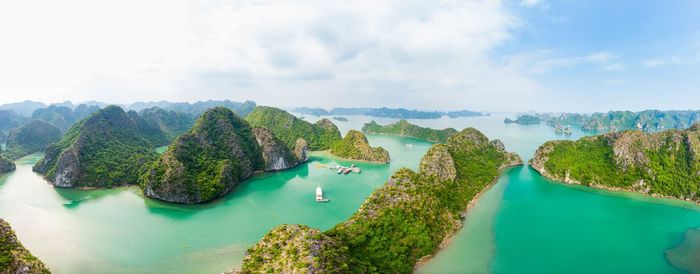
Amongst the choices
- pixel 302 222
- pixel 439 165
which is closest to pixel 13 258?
pixel 302 222

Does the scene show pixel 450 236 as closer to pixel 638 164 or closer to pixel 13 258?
pixel 13 258

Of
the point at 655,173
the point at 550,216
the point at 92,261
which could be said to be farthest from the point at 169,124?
the point at 655,173

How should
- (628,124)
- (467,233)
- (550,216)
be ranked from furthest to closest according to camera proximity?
1. (628,124)
2. (550,216)
3. (467,233)

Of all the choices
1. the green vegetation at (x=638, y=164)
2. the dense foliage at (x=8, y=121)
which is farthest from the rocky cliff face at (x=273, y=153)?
the dense foliage at (x=8, y=121)

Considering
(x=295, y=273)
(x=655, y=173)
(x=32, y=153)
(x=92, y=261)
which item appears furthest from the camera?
(x=32, y=153)

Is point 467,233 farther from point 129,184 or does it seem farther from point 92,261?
point 129,184

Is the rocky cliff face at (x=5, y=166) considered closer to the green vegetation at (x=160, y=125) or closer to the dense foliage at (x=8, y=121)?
the green vegetation at (x=160, y=125)
